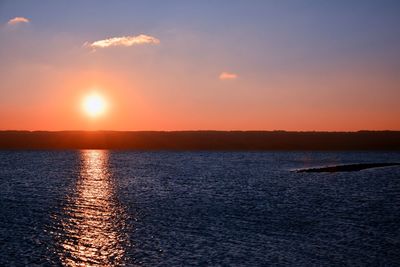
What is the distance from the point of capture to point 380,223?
4334cm

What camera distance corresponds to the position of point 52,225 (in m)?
42.0

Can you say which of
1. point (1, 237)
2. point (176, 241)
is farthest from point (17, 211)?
point (176, 241)

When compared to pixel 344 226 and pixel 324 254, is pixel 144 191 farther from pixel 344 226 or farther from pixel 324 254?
pixel 324 254

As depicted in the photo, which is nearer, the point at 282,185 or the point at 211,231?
the point at 211,231

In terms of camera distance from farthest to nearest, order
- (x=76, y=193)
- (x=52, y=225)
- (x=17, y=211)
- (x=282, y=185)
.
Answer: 1. (x=282, y=185)
2. (x=76, y=193)
3. (x=17, y=211)
4. (x=52, y=225)

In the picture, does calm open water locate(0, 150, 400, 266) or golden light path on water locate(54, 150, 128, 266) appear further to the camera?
calm open water locate(0, 150, 400, 266)

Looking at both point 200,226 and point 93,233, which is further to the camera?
point 200,226

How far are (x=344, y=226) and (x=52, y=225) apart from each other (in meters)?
27.2

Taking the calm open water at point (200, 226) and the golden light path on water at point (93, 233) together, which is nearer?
the golden light path on water at point (93, 233)

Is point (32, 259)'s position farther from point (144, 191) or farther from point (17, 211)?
point (144, 191)

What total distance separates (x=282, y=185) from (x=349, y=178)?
Result: 18.3m

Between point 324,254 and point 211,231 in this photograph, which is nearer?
point 324,254

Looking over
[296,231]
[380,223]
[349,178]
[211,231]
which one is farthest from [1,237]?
[349,178]

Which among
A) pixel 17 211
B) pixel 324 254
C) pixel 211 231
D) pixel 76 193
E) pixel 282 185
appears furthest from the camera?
pixel 282 185
